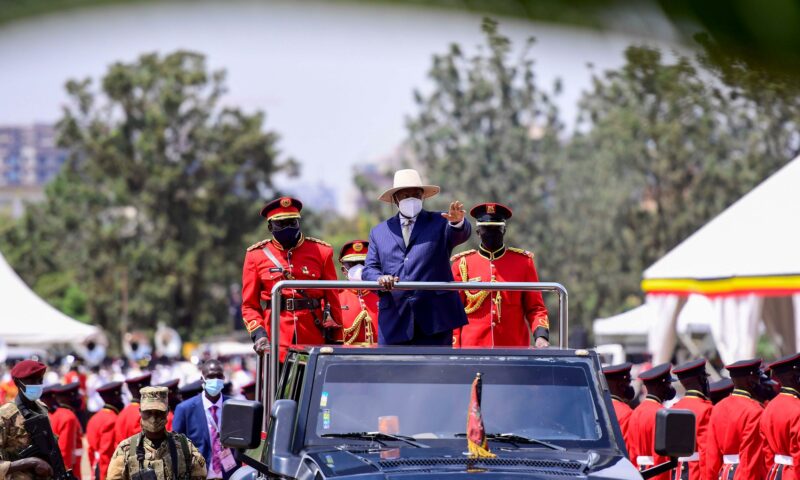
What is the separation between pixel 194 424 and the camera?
32.8ft

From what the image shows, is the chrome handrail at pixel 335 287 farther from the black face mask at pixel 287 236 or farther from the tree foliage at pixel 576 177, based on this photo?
the tree foliage at pixel 576 177

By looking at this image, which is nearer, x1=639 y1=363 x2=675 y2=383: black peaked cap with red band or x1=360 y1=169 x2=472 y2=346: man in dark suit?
x1=360 y1=169 x2=472 y2=346: man in dark suit

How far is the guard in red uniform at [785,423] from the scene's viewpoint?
8.91 metres

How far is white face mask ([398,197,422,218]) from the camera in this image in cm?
692

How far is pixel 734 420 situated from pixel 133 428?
5400 mm

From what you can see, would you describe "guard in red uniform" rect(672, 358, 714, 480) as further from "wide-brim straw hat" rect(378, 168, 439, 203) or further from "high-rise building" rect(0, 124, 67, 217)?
"high-rise building" rect(0, 124, 67, 217)

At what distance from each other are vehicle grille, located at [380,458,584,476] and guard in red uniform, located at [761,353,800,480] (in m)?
4.75

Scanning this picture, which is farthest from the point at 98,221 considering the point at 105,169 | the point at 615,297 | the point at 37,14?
the point at 37,14

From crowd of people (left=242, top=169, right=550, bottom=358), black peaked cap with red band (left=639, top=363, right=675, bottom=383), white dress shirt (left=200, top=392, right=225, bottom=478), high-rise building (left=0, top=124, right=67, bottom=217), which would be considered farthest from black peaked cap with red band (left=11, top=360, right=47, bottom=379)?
high-rise building (left=0, top=124, right=67, bottom=217)

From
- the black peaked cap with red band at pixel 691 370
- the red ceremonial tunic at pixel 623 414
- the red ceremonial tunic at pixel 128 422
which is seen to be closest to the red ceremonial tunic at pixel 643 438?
the red ceremonial tunic at pixel 623 414

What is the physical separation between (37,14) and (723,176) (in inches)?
2449

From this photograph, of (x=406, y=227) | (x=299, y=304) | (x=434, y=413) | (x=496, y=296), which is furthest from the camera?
(x=496, y=296)

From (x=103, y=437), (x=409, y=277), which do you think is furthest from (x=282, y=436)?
(x=103, y=437)

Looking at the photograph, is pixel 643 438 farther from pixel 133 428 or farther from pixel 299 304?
pixel 133 428
